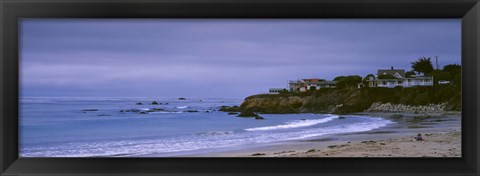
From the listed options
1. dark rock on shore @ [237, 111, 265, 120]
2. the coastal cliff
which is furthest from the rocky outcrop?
dark rock on shore @ [237, 111, 265, 120]

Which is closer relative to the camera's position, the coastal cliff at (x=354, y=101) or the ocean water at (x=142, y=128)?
the ocean water at (x=142, y=128)

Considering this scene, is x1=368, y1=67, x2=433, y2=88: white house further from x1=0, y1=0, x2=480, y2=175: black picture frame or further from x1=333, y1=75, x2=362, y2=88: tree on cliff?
x1=0, y1=0, x2=480, y2=175: black picture frame

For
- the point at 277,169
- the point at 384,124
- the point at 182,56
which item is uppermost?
the point at 182,56

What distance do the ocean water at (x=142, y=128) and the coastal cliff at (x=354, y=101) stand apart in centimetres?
9

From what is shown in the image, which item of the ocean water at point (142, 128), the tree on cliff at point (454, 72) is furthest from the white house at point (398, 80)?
the ocean water at point (142, 128)

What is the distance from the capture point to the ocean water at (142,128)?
2.98 m

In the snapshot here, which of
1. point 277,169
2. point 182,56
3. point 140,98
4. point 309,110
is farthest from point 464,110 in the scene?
point 140,98

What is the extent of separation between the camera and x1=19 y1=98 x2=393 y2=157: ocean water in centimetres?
298

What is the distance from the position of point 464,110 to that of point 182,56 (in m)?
1.59

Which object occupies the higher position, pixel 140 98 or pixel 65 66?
pixel 65 66

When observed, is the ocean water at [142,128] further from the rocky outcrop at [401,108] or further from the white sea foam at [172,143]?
the rocky outcrop at [401,108]

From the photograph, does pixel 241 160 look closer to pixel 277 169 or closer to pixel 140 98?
pixel 277 169

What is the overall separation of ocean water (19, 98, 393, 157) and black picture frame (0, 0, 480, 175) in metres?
0.10

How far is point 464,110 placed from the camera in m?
2.88
